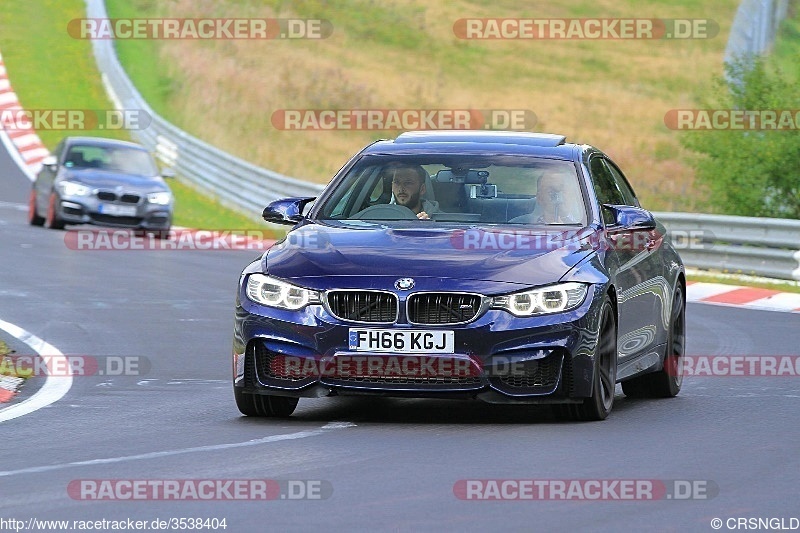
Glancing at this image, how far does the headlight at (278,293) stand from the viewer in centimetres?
977

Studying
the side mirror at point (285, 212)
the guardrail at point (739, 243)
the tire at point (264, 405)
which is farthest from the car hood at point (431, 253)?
the guardrail at point (739, 243)

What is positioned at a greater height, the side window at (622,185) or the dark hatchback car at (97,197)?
the side window at (622,185)

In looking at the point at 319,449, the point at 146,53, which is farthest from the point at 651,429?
the point at 146,53

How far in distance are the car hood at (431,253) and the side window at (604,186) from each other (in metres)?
0.74

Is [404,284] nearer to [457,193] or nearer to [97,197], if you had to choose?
[457,193]

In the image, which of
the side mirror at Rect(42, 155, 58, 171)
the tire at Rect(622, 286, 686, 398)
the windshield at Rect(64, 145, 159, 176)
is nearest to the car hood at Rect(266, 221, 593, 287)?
the tire at Rect(622, 286, 686, 398)

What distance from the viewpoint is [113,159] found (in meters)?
27.7

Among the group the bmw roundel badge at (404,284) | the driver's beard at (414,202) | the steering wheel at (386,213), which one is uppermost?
the driver's beard at (414,202)

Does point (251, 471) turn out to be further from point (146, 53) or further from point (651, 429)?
point (146, 53)

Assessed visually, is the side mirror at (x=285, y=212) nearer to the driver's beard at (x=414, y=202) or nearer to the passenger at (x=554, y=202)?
the driver's beard at (x=414, y=202)

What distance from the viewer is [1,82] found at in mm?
44688

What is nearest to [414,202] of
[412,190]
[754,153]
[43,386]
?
[412,190]

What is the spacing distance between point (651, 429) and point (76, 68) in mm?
38328

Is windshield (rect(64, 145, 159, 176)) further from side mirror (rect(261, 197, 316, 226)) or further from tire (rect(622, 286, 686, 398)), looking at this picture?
side mirror (rect(261, 197, 316, 226))
